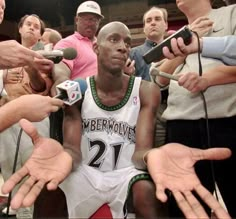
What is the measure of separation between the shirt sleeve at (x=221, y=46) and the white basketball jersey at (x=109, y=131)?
1.17 ft

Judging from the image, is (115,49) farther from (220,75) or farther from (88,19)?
(88,19)

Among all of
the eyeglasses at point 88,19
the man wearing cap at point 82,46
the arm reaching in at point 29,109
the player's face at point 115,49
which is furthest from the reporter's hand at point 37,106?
the eyeglasses at point 88,19

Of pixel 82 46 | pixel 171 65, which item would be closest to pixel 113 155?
pixel 171 65

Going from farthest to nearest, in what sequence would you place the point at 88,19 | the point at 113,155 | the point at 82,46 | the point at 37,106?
1. the point at 88,19
2. the point at 82,46
3. the point at 113,155
4. the point at 37,106

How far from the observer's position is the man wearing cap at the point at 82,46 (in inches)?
86.1

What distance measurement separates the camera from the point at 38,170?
49.6 inches

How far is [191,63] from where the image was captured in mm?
1557

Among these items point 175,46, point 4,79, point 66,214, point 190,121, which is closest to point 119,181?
point 66,214

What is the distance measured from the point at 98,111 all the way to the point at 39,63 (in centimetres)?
31

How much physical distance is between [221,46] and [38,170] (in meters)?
0.80

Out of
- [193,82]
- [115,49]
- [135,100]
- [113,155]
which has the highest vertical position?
[115,49]

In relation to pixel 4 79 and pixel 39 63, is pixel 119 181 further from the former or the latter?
pixel 4 79

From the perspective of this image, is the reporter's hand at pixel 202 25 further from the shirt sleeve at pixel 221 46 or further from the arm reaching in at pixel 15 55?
the arm reaching in at pixel 15 55

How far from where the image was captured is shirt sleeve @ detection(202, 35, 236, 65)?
1.43 metres
